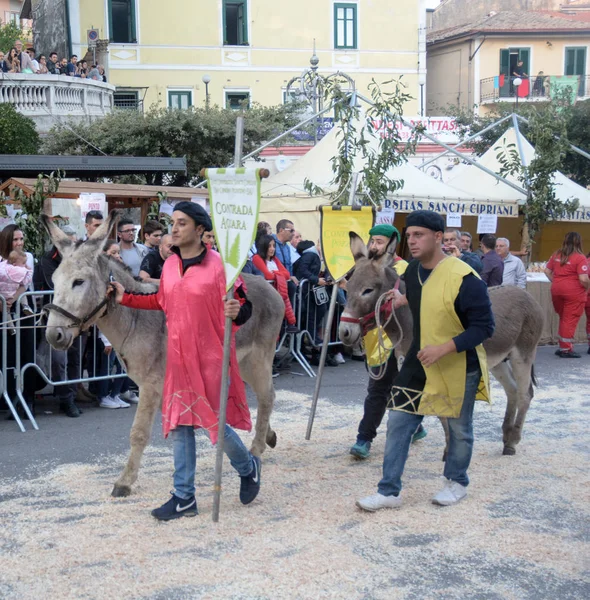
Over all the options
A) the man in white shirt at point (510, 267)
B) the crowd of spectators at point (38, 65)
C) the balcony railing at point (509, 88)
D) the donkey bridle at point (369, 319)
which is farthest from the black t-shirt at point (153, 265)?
the balcony railing at point (509, 88)

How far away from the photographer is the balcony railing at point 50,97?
80.7 ft

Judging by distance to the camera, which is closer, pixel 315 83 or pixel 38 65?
pixel 315 83

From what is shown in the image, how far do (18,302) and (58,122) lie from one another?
19.7m

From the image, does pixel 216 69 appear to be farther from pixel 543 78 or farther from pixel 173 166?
pixel 173 166

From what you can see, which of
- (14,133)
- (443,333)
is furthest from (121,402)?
(14,133)

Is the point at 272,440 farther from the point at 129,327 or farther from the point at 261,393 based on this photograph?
the point at 129,327

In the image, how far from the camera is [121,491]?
566 cm

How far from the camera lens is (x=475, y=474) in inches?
248

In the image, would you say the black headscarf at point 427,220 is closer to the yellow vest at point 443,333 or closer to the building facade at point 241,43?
the yellow vest at point 443,333

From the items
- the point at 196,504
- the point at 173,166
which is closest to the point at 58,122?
the point at 173,166

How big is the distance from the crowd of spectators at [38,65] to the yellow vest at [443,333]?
22679 mm

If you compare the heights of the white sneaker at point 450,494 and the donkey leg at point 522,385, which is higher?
the donkey leg at point 522,385

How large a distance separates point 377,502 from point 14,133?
1728 centimetres

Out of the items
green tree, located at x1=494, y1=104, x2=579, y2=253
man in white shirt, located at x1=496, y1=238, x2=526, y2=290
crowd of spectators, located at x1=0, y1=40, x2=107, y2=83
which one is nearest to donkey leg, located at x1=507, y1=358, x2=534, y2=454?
man in white shirt, located at x1=496, y1=238, x2=526, y2=290
